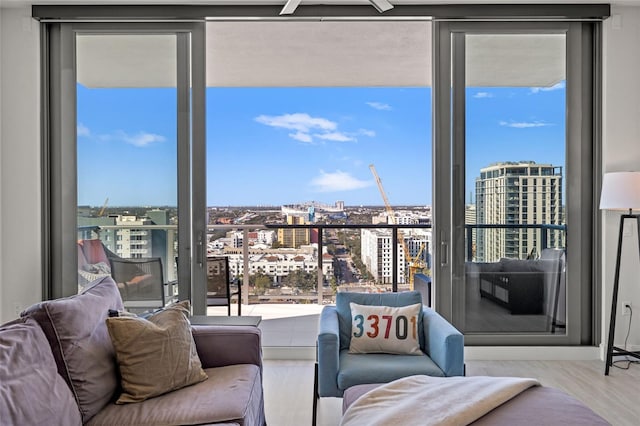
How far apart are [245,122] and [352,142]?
1.64 meters

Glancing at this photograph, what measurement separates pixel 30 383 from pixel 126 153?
2622 millimetres

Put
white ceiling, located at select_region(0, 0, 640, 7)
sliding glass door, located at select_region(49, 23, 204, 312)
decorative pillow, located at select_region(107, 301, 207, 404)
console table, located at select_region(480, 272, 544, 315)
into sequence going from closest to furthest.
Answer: decorative pillow, located at select_region(107, 301, 207, 404)
white ceiling, located at select_region(0, 0, 640, 7)
sliding glass door, located at select_region(49, 23, 204, 312)
console table, located at select_region(480, 272, 544, 315)

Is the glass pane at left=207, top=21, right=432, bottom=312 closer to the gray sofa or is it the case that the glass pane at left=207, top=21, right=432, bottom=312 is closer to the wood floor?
the wood floor

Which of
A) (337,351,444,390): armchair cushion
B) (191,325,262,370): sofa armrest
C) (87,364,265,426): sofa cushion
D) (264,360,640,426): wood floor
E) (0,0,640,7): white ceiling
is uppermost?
(0,0,640,7): white ceiling

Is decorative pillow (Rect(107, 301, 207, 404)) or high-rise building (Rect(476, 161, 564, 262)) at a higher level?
high-rise building (Rect(476, 161, 564, 262))

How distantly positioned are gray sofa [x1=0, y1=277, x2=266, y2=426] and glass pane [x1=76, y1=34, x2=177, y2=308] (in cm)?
162

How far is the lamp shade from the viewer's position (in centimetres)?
338

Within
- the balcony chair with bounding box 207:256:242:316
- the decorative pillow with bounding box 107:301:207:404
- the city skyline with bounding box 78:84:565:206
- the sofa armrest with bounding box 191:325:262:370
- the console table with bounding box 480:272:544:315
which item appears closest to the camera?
the decorative pillow with bounding box 107:301:207:404

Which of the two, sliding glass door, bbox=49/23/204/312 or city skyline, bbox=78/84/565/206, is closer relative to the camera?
sliding glass door, bbox=49/23/204/312

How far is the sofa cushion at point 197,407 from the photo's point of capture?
6.01ft

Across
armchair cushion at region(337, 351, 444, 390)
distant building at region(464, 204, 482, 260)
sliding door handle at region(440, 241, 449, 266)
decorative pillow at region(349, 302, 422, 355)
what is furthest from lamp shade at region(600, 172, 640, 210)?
armchair cushion at region(337, 351, 444, 390)

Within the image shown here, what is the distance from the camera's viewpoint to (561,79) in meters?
3.95

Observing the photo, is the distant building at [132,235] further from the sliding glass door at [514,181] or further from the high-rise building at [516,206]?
the high-rise building at [516,206]

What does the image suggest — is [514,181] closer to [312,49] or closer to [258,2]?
[312,49]
